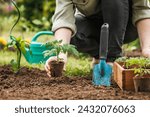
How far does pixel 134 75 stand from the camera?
2.87 meters

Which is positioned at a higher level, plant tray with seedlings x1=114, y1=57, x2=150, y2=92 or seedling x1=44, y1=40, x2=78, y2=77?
seedling x1=44, y1=40, x2=78, y2=77

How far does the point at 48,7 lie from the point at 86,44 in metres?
3.00

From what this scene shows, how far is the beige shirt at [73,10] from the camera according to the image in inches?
139

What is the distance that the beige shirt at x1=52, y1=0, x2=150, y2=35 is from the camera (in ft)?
11.6

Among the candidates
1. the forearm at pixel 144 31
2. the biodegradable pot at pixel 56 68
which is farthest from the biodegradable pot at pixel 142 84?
the forearm at pixel 144 31

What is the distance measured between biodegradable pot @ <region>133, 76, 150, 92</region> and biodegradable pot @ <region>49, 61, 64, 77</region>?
0.57m

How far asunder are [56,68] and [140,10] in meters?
0.87

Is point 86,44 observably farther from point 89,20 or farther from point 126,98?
point 126,98

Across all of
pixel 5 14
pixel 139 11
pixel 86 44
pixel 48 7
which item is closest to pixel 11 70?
pixel 86 44

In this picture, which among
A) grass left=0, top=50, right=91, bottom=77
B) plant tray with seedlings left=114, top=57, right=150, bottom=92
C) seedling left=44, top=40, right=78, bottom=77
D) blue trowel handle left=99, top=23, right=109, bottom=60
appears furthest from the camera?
grass left=0, top=50, right=91, bottom=77

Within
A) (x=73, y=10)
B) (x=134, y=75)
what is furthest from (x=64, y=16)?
(x=134, y=75)

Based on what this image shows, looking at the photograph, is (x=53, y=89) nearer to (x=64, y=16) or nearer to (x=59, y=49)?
(x=59, y=49)

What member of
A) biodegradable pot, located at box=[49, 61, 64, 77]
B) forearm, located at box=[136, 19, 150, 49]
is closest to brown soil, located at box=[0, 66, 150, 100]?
biodegradable pot, located at box=[49, 61, 64, 77]

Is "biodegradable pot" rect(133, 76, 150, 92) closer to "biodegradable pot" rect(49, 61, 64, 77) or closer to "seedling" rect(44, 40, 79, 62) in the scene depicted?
"seedling" rect(44, 40, 79, 62)
